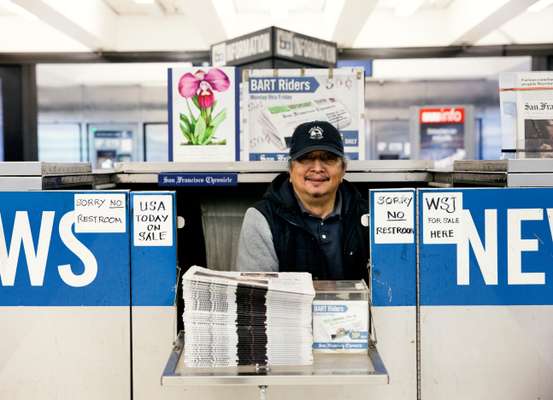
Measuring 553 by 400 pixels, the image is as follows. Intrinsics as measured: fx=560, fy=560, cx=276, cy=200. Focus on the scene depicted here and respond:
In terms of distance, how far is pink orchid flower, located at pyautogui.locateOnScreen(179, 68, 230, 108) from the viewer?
204cm

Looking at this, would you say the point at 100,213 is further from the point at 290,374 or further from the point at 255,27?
the point at 255,27

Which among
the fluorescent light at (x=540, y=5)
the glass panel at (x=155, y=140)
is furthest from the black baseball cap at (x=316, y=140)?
the glass panel at (x=155, y=140)

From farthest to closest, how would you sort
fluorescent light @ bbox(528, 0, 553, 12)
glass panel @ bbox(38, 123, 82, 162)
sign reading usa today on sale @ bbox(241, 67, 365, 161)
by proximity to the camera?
glass panel @ bbox(38, 123, 82, 162)
fluorescent light @ bbox(528, 0, 553, 12)
sign reading usa today on sale @ bbox(241, 67, 365, 161)

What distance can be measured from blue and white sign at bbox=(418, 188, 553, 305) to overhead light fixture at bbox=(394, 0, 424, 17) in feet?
19.4

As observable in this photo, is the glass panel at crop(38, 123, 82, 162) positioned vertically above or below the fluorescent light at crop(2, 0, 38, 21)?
below

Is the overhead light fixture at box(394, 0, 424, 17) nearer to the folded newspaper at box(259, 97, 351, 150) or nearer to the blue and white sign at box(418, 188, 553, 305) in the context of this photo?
the folded newspaper at box(259, 97, 351, 150)

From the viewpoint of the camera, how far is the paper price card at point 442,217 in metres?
1.59

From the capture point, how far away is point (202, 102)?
206 cm

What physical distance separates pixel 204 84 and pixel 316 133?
1.56 feet

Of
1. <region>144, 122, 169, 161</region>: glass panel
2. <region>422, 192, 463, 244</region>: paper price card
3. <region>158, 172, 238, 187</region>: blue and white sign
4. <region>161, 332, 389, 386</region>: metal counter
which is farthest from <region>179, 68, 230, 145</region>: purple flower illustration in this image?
<region>144, 122, 169, 161</region>: glass panel

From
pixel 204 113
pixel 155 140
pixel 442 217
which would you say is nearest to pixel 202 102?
pixel 204 113

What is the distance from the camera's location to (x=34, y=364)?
5.36 feet

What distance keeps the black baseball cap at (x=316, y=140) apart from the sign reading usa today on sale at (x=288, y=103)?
0.31 metres

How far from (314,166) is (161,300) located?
0.70m
